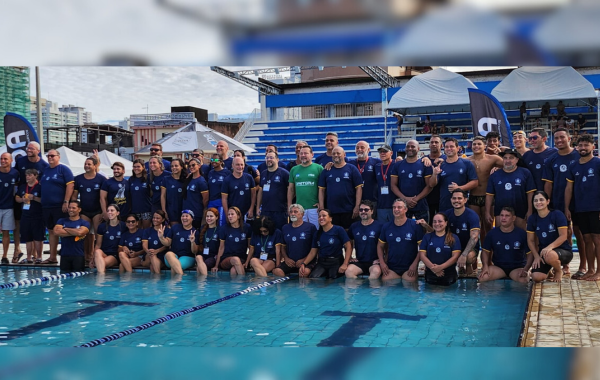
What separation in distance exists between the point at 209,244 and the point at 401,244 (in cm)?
318

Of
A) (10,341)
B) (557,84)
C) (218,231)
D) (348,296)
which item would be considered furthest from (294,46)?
(557,84)

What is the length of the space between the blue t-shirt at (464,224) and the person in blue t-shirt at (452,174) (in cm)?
33

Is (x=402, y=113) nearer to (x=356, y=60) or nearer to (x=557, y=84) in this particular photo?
(x=557, y=84)

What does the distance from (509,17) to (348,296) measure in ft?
21.8

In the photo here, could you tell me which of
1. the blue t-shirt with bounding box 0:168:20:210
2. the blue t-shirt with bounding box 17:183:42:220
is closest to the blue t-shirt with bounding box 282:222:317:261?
the blue t-shirt with bounding box 17:183:42:220

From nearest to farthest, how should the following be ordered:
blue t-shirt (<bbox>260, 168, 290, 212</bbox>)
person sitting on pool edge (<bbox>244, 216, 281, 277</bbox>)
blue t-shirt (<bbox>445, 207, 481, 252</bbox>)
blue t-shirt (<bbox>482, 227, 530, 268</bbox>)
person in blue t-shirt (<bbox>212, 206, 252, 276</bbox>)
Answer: blue t-shirt (<bbox>482, 227, 530, 268</bbox>)
blue t-shirt (<bbox>445, 207, 481, 252</bbox>)
person sitting on pool edge (<bbox>244, 216, 281, 277</bbox>)
person in blue t-shirt (<bbox>212, 206, 252, 276</bbox>)
blue t-shirt (<bbox>260, 168, 290, 212</bbox>)

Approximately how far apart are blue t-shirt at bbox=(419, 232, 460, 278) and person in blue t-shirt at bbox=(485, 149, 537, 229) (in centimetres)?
81

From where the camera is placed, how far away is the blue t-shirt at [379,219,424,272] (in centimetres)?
825

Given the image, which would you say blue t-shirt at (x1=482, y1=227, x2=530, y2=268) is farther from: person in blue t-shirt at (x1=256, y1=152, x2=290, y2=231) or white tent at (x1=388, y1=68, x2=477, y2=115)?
white tent at (x1=388, y1=68, x2=477, y2=115)

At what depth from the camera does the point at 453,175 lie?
8.29 meters

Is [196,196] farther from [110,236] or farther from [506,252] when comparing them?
[506,252]

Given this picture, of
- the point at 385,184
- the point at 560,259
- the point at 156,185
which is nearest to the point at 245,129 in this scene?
the point at 156,185

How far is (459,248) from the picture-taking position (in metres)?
7.77

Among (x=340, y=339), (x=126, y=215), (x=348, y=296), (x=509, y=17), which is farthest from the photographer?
(x=126, y=215)
